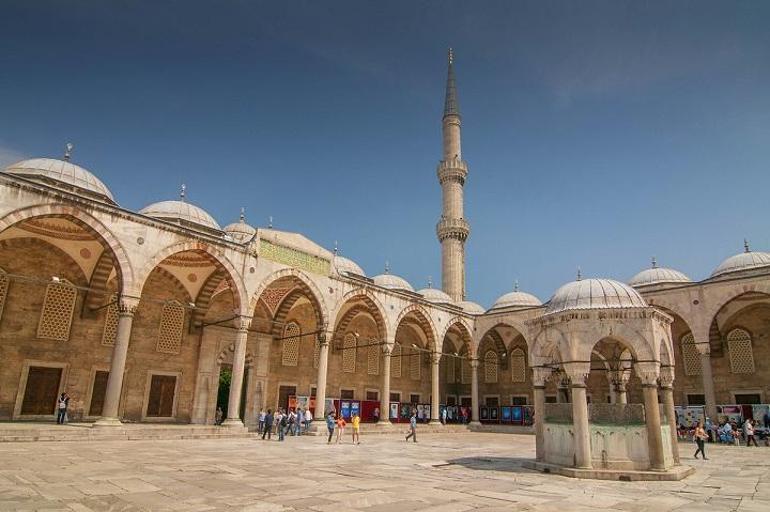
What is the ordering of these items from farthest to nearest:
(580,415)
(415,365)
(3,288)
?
(415,365) → (3,288) → (580,415)

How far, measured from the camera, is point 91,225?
533 inches

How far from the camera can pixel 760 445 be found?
16438 mm

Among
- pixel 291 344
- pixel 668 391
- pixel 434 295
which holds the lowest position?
pixel 668 391

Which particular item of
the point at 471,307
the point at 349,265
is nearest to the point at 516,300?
the point at 471,307

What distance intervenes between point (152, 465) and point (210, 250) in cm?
879

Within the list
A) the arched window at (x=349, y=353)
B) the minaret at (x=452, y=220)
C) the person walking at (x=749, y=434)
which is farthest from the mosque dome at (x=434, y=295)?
the person walking at (x=749, y=434)

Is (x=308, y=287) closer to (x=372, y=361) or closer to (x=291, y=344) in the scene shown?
(x=291, y=344)

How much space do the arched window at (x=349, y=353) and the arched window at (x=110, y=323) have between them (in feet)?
34.7

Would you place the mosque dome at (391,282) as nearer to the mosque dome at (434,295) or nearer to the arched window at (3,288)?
the mosque dome at (434,295)

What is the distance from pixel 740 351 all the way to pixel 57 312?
86.1 feet

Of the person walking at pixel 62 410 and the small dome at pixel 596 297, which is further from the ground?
the small dome at pixel 596 297

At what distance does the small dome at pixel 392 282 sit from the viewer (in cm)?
2972

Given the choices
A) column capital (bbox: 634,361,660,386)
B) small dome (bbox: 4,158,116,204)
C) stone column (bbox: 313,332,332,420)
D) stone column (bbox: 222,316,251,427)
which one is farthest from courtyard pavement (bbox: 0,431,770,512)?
small dome (bbox: 4,158,116,204)

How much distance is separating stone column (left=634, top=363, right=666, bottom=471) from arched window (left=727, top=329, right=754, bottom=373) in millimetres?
15756
